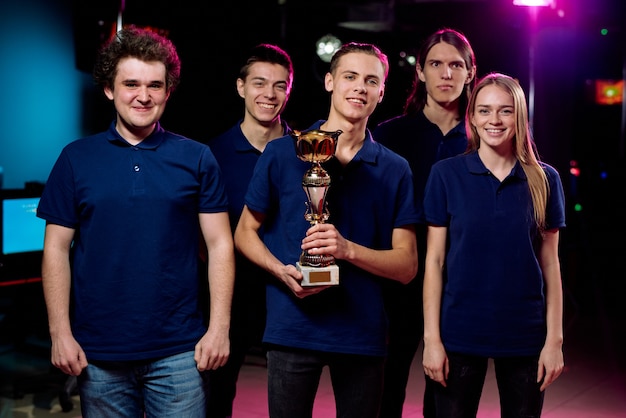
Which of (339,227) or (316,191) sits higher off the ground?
(316,191)

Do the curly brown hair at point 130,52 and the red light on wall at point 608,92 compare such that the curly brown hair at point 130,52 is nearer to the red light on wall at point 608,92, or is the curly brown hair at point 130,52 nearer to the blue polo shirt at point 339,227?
the blue polo shirt at point 339,227

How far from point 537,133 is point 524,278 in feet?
19.7

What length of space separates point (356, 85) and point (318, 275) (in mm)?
613

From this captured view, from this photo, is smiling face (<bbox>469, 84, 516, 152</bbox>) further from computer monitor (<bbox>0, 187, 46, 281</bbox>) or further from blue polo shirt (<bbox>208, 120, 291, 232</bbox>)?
computer monitor (<bbox>0, 187, 46, 281</bbox>)

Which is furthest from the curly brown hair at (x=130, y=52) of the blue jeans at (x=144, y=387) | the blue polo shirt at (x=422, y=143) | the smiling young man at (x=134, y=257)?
the blue polo shirt at (x=422, y=143)

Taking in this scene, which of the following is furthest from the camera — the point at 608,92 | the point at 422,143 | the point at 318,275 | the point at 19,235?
the point at 608,92

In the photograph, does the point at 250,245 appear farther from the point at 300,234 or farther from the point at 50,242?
the point at 50,242

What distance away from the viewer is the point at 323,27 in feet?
28.8

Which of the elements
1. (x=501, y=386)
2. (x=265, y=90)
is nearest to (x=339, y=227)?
(x=501, y=386)

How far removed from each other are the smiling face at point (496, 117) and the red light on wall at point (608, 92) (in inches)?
455

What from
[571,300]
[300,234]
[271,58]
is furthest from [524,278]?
[571,300]

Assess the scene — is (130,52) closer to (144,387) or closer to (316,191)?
(316,191)

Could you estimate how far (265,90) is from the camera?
314cm

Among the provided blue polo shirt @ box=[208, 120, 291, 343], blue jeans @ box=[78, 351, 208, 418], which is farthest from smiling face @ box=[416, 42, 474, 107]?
blue jeans @ box=[78, 351, 208, 418]
